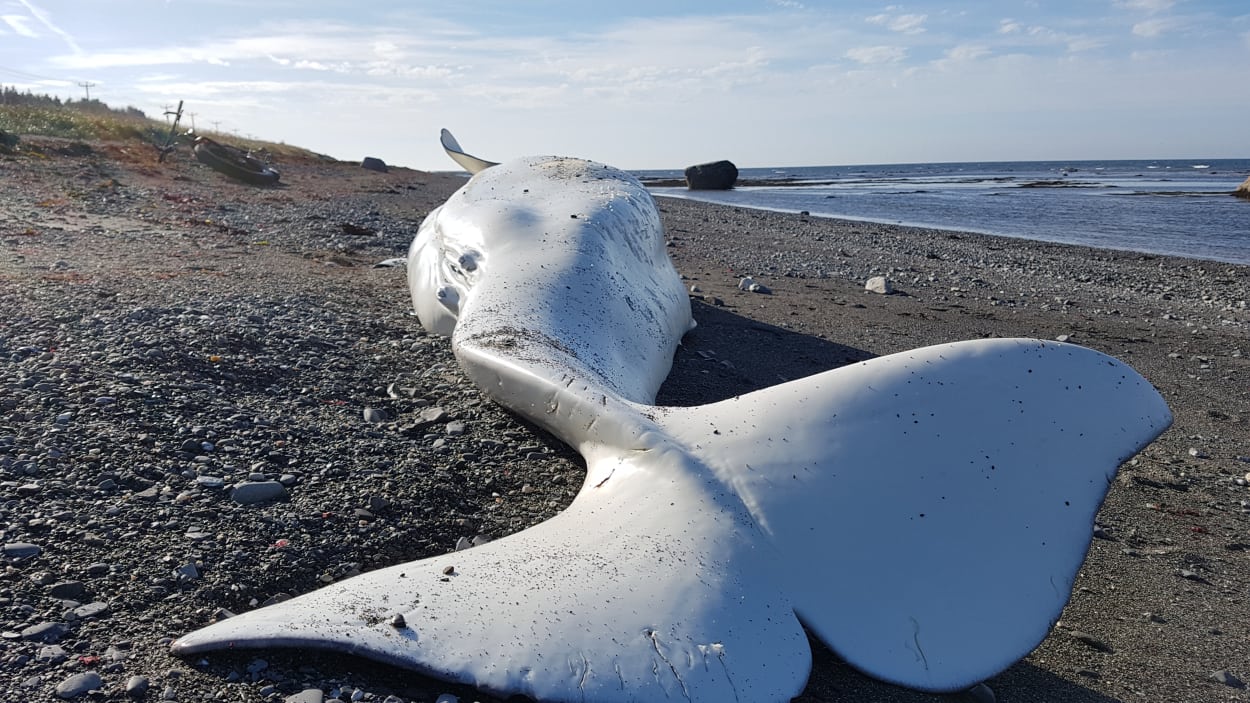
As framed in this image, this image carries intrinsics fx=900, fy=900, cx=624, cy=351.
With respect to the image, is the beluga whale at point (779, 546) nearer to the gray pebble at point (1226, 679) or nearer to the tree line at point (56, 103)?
the gray pebble at point (1226, 679)

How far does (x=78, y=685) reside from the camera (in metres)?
2.60

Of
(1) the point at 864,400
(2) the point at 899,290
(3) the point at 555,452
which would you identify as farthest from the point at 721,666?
(2) the point at 899,290

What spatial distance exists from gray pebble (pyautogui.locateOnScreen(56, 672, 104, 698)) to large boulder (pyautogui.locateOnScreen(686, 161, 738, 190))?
1966 inches

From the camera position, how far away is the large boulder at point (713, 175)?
167ft

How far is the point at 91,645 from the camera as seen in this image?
2836mm

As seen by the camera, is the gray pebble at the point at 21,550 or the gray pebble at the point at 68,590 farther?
the gray pebble at the point at 21,550

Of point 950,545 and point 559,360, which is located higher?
point 559,360

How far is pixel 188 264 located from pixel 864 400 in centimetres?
801

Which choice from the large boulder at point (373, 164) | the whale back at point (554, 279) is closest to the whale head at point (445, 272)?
A: the whale back at point (554, 279)

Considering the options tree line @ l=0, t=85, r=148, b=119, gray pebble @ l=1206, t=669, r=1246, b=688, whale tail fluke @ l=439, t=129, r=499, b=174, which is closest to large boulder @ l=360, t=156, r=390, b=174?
tree line @ l=0, t=85, r=148, b=119

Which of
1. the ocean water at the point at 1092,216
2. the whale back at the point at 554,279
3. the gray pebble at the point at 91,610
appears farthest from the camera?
the ocean water at the point at 1092,216

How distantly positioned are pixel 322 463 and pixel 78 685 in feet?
6.28

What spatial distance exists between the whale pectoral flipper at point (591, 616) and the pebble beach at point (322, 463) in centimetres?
25

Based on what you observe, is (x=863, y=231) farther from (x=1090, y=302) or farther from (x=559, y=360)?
(x=559, y=360)
